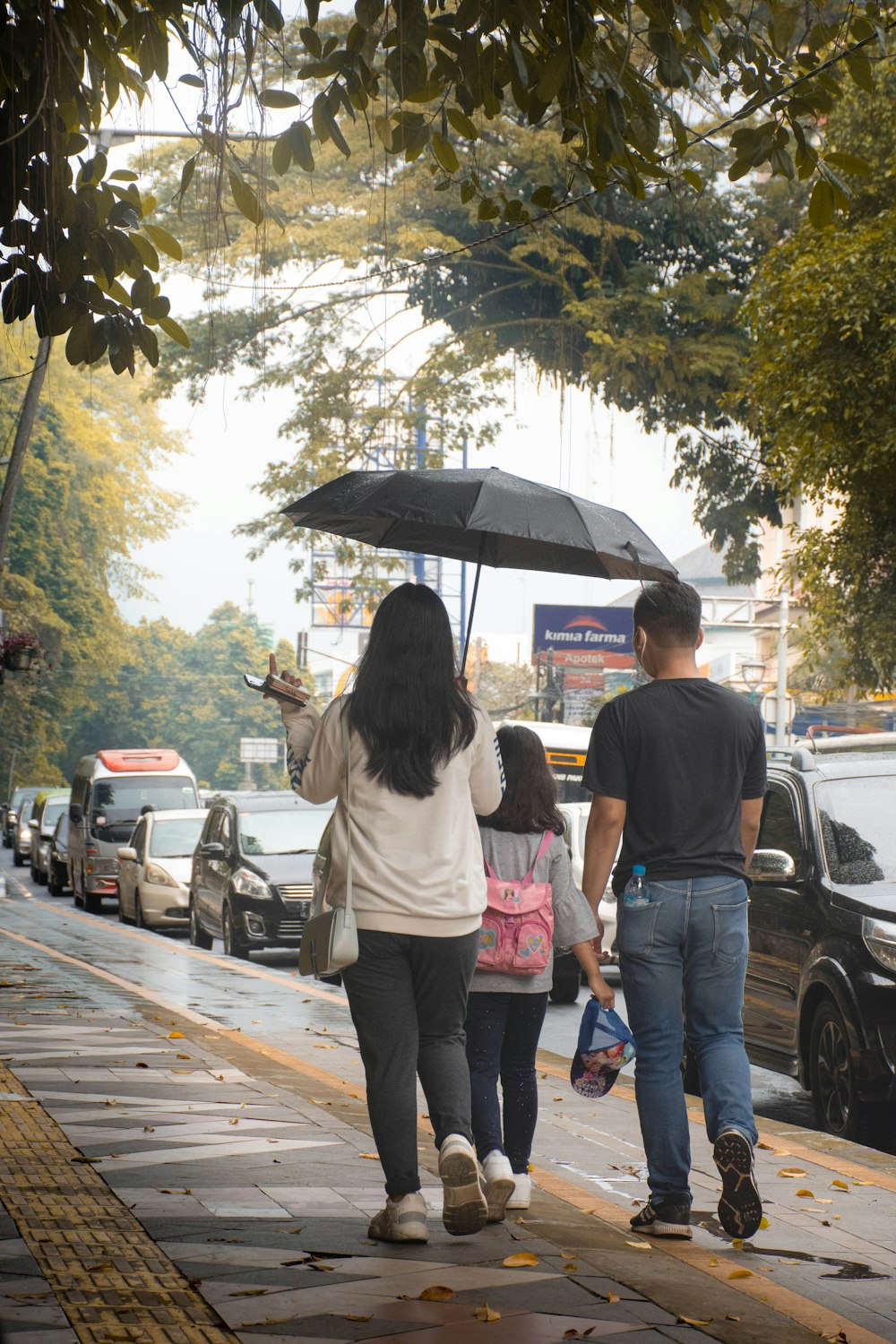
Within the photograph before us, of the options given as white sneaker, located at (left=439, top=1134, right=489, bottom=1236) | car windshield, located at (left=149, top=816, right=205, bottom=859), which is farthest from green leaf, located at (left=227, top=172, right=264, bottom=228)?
car windshield, located at (left=149, top=816, right=205, bottom=859)

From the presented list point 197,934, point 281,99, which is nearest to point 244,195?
point 281,99

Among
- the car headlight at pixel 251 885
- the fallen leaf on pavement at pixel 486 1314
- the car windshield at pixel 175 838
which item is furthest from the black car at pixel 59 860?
the fallen leaf on pavement at pixel 486 1314

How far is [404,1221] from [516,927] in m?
0.93

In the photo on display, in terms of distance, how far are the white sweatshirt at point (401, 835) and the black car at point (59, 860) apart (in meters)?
28.8

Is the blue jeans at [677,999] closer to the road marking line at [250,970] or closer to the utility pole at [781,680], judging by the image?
the road marking line at [250,970]

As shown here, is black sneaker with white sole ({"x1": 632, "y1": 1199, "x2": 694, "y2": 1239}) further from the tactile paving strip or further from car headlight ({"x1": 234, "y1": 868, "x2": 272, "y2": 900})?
car headlight ({"x1": 234, "y1": 868, "x2": 272, "y2": 900})

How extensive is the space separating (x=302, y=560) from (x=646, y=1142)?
880 inches

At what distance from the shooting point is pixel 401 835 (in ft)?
15.0

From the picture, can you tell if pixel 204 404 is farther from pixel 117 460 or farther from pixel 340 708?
pixel 117 460

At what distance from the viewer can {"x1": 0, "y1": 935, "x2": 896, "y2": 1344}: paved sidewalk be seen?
149 inches

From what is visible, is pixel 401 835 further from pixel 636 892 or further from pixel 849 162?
pixel 849 162

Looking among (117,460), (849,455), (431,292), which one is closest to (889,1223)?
(849,455)

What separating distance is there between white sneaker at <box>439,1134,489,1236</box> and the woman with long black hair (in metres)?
0.02

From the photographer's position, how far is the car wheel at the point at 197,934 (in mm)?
18141
